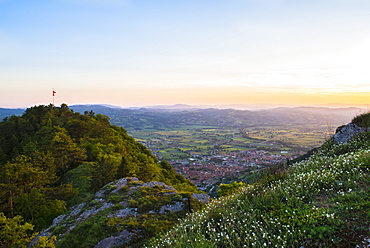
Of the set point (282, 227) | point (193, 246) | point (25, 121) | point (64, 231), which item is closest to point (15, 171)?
point (64, 231)

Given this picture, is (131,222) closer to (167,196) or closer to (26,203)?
(167,196)

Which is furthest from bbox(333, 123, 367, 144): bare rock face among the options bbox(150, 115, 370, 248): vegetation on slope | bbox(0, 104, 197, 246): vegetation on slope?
bbox(0, 104, 197, 246): vegetation on slope

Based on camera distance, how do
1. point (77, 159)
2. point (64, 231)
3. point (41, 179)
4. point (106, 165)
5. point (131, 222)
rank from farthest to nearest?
point (77, 159) < point (106, 165) < point (41, 179) < point (64, 231) < point (131, 222)

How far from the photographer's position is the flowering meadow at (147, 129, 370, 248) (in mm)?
4984

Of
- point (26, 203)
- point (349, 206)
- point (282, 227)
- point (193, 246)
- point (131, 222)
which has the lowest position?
point (26, 203)

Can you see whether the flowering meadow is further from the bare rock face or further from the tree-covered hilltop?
the tree-covered hilltop

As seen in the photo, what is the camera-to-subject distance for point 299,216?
18.8 ft

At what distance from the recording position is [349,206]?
576 cm

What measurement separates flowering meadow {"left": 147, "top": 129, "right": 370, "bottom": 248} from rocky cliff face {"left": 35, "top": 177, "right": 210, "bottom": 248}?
3.59m

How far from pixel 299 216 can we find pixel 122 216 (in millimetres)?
9610

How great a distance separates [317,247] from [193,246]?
3137 mm

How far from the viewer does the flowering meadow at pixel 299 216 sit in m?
4.98

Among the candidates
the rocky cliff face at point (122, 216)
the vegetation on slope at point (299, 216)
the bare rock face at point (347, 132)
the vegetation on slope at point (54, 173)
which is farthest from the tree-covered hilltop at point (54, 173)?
the bare rock face at point (347, 132)

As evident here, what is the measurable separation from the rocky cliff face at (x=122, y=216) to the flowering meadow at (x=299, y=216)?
359cm
